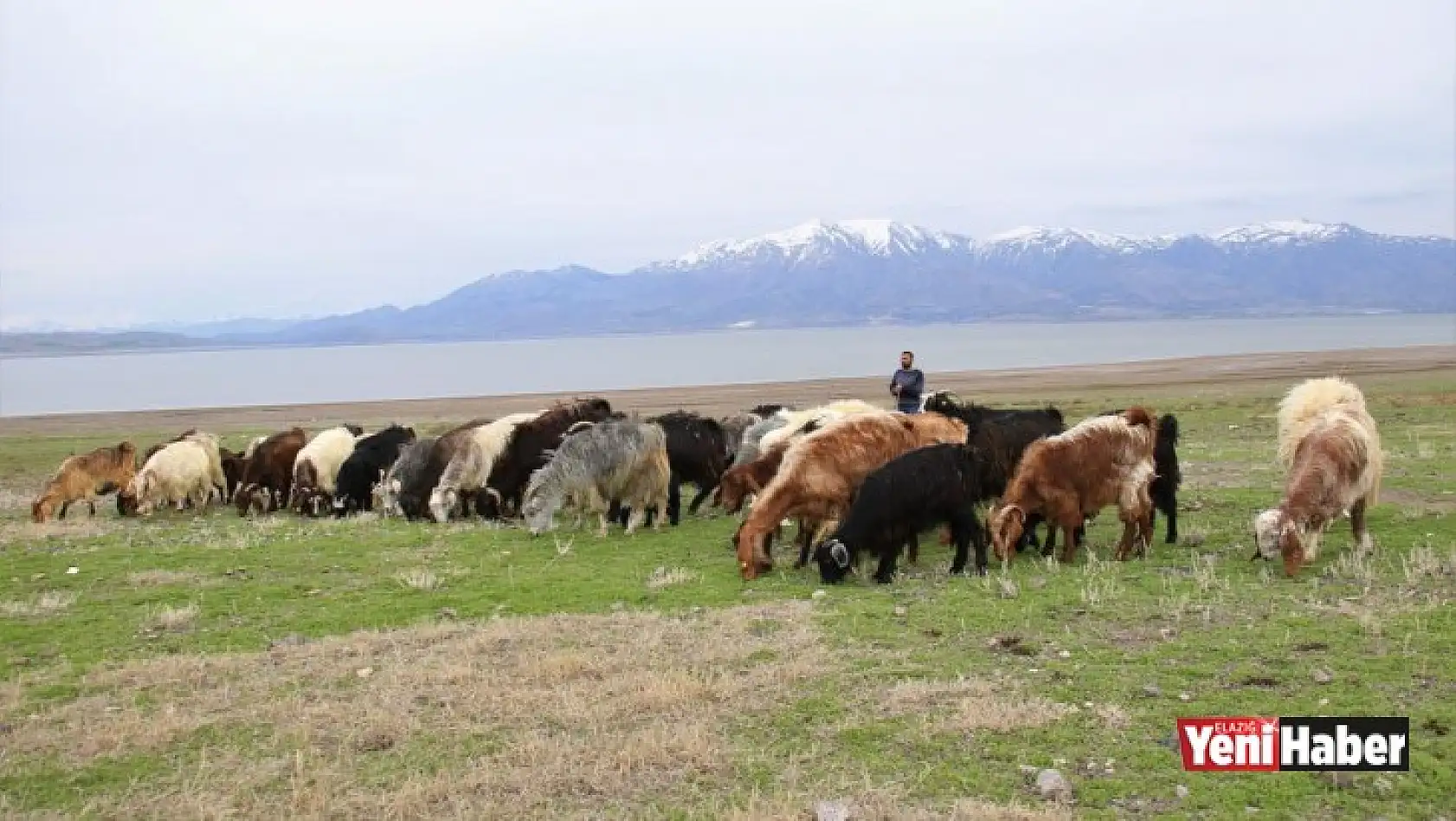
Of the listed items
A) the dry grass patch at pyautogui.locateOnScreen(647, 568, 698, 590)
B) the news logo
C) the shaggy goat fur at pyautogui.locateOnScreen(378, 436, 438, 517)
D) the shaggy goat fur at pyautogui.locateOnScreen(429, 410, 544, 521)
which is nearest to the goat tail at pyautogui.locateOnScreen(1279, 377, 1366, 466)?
the news logo

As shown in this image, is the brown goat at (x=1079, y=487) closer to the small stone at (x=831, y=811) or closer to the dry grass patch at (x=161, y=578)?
the small stone at (x=831, y=811)

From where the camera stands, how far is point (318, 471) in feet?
66.4

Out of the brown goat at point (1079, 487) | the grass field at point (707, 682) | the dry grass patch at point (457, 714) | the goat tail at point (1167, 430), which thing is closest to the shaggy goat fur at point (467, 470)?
the grass field at point (707, 682)

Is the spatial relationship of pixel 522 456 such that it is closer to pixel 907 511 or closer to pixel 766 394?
pixel 907 511

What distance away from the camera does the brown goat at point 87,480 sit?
752 inches

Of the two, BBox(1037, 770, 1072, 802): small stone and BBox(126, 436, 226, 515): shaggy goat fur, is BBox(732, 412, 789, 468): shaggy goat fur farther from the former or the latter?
BBox(1037, 770, 1072, 802): small stone

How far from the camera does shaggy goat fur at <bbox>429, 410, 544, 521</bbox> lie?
16891mm

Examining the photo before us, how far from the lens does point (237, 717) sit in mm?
7324

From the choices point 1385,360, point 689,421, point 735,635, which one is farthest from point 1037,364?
point 735,635

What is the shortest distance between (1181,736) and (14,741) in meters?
7.90

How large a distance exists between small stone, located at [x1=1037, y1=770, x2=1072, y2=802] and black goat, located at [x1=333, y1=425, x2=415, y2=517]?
1536cm

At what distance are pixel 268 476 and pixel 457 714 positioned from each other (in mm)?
15661

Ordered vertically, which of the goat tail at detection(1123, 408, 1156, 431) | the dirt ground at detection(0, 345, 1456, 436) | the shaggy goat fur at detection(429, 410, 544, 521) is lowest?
the dirt ground at detection(0, 345, 1456, 436)

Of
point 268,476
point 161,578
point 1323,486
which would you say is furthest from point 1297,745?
point 268,476
